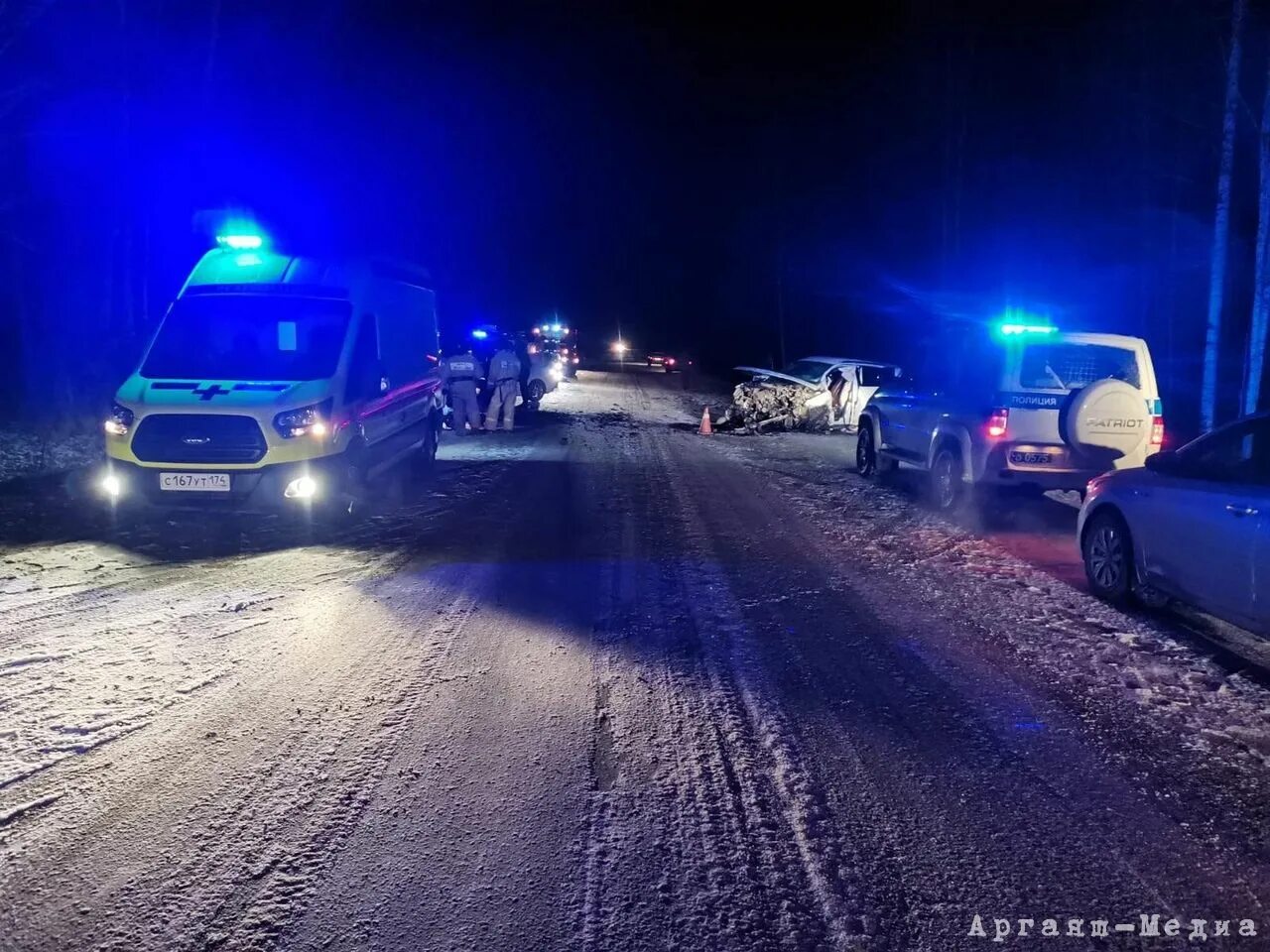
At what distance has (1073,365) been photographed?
32.1ft

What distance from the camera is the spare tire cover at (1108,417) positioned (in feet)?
29.6

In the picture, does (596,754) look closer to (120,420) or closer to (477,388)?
(120,420)

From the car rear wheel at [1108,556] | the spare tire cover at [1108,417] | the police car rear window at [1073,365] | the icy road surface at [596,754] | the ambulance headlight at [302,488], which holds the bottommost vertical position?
the icy road surface at [596,754]

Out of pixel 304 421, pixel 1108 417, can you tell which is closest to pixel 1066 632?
pixel 1108 417

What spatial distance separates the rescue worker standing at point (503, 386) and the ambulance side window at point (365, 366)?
8087 millimetres

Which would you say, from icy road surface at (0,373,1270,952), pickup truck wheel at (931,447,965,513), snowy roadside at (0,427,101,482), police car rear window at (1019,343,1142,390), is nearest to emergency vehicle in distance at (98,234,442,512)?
icy road surface at (0,373,1270,952)

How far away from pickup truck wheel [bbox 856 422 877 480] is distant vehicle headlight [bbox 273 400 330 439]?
8.00 m

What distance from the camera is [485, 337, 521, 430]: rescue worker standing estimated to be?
18.3 m

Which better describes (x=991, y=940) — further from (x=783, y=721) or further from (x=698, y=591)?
(x=698, y=591)

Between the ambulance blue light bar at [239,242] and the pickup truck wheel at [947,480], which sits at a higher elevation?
the ambulance blue light bar at [239,242]

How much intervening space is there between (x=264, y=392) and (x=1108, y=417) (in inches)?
325

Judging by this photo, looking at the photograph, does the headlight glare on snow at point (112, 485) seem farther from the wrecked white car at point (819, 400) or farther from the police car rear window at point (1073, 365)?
the wrecked white car at point (819, 400)

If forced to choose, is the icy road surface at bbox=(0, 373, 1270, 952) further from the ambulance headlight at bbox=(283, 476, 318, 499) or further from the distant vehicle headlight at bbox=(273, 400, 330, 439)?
the distant vehicle headlight at bbox=(273, 400, 330, 439)

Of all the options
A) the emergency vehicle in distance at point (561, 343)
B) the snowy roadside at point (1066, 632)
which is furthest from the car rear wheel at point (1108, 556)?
the emergency vehicle in distance at point (561, 343)
